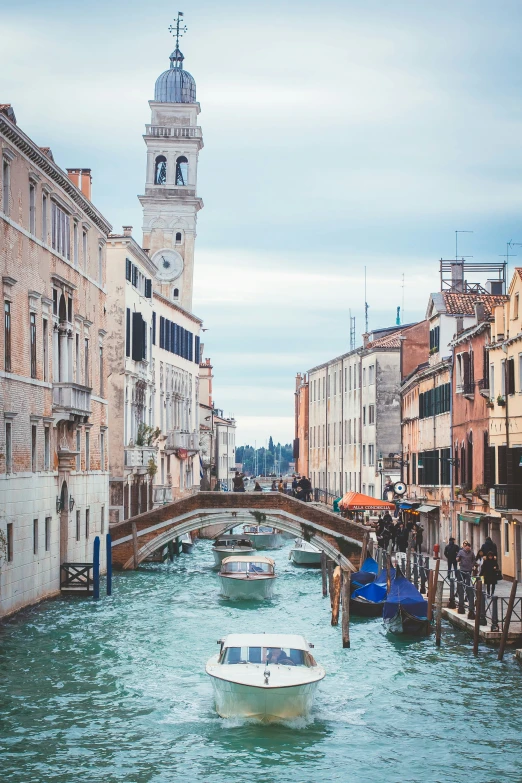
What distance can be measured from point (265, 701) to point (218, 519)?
21911mm

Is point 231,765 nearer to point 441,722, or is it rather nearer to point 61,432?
point 441,722

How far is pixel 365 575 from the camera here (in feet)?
109

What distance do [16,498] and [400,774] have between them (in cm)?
1297

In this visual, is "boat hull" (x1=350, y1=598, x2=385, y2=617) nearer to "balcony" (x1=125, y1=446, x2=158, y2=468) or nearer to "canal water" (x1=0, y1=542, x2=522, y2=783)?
"canal water" (x1=0, y1=542, x2=522, y2=783)

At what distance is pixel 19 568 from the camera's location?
27.3 m

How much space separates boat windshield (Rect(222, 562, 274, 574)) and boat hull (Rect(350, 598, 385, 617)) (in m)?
5.32

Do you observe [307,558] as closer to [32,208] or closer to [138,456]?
[138,456]

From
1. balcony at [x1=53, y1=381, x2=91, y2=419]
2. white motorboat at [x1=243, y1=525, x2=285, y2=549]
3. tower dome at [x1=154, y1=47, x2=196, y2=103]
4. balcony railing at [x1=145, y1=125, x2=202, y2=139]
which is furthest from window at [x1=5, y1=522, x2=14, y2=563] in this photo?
tower dome at [x1=154, y1=47, x2=196, y2=103]

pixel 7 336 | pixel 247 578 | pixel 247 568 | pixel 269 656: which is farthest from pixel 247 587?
pixel 269 656

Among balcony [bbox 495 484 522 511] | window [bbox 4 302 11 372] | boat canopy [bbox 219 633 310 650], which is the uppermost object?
window [bbox 4 302 11 372]

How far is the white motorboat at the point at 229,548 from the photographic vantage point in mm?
45000

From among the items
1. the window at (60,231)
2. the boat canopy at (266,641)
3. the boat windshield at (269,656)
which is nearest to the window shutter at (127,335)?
the window at (60,231)

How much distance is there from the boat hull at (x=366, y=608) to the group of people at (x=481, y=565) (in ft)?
6.83

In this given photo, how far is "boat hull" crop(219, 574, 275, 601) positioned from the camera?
3431 centimetres
